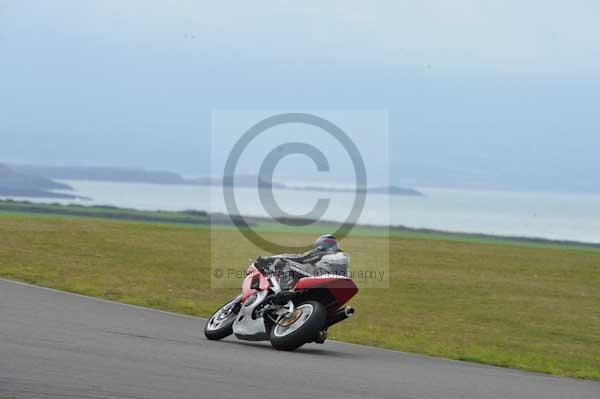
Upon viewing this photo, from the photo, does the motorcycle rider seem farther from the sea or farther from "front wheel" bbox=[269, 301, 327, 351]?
the sea

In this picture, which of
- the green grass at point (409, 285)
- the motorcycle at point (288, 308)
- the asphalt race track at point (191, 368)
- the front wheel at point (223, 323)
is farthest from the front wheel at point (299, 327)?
the green grass at point (409, 285)

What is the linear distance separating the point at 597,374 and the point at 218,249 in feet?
63.9

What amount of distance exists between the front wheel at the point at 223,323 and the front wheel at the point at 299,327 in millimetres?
917

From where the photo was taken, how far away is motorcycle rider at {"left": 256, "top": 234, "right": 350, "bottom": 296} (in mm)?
13672

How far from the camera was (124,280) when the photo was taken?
75.6 feet

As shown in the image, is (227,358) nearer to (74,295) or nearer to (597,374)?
(597,374)

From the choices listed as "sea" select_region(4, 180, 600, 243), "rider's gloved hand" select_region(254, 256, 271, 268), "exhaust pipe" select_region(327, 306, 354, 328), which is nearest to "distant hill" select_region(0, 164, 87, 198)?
"sea" select_region(4, 180, 600, 243)

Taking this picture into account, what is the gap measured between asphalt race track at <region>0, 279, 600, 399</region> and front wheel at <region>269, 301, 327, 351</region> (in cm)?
18

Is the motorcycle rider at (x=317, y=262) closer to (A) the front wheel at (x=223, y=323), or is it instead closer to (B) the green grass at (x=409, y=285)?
(A) the front wheel at (x=223, y=323)

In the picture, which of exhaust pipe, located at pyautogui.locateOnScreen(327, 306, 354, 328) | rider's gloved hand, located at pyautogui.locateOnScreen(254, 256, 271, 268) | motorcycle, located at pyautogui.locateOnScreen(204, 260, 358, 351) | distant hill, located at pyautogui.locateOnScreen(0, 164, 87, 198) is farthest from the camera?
distant hill, located at pyautogui.locateOnScreen(0, 164, 87, 198)

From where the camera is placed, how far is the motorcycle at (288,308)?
43.0 feet

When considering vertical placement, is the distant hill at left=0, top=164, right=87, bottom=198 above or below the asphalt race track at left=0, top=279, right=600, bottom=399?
above

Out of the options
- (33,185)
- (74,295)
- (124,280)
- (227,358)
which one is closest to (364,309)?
(124,280)

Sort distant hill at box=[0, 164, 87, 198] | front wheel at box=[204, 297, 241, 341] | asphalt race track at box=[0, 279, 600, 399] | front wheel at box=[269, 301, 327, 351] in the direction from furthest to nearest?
distant hill at box=[0, 164, 87, 198], front wheel at box=[204, 297, 241, 341], front wheel at box=[269, 301, 327, 351], asphalt race track at box=[0, 279, 600, 399]
